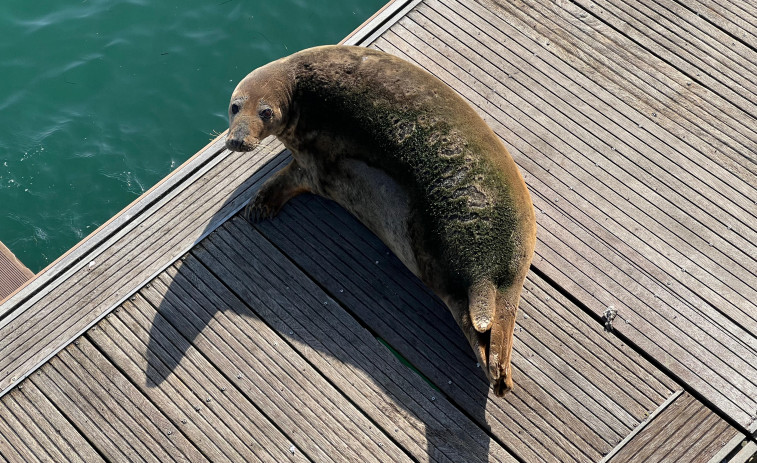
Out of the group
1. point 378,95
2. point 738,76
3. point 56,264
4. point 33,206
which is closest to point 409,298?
point 378,95

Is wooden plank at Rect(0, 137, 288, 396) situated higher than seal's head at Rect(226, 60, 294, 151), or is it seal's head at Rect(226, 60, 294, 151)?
seal's head at Rect(226, 60, 294, 151)

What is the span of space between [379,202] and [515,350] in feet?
4.94

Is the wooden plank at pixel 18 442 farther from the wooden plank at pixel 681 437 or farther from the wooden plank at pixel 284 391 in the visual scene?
the wooden plank at pixel 681 437

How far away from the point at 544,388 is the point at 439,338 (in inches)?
33.4

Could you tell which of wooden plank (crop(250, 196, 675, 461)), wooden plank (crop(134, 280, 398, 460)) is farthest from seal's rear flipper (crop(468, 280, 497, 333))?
wooden plank (crop(134, 280, 398, 460))

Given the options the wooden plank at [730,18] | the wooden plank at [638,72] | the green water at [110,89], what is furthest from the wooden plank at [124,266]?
the wooden plank at [730,18]

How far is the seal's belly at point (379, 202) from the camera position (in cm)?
530

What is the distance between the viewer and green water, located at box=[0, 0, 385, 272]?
26.0 ft

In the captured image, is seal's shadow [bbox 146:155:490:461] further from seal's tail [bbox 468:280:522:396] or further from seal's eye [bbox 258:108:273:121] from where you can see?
seal's eye [bbox 258:108:273:121]

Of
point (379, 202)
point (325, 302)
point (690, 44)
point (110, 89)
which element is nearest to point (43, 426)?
point (325, 302)

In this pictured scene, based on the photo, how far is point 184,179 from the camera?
6344 mm

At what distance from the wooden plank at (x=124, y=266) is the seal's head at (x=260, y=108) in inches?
33.6

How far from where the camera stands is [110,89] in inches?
337

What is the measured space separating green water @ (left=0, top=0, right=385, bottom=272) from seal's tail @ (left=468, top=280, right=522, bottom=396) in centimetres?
455
